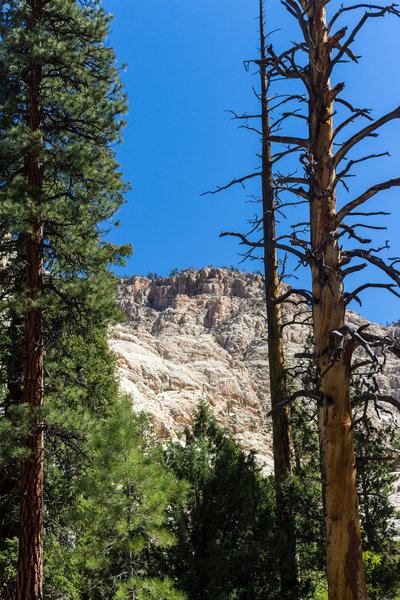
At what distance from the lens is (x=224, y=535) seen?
635 centimetres

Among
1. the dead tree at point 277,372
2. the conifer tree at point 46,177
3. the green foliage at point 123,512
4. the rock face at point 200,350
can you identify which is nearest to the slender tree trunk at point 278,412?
the dead tree at point 277,372

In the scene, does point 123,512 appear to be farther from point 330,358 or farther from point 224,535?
point 330,358

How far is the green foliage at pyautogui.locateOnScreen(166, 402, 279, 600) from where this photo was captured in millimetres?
5730

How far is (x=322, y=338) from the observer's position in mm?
4215

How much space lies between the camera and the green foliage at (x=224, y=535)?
18.8 ft

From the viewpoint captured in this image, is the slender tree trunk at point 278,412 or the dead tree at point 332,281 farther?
the slender tree trunk at point 278,412

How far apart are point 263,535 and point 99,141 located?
6.99m

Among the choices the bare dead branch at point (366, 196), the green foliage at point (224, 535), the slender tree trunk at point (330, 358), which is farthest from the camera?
the green foliage at point (224, 535)

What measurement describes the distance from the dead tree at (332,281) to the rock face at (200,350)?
65.4 feet

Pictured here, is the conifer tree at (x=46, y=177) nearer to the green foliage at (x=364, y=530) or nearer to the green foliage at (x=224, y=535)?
the green foliage at (x=224, y=535)

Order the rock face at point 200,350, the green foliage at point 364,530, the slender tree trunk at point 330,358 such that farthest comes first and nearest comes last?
the rock face at point 200,350 < the green foliage at point 364,530 < the slender tree trunk at point 330,358

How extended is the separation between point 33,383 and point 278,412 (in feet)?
12.3

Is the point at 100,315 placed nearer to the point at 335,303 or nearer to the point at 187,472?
the point at 187,472

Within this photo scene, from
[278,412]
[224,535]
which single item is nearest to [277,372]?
[278,412]
